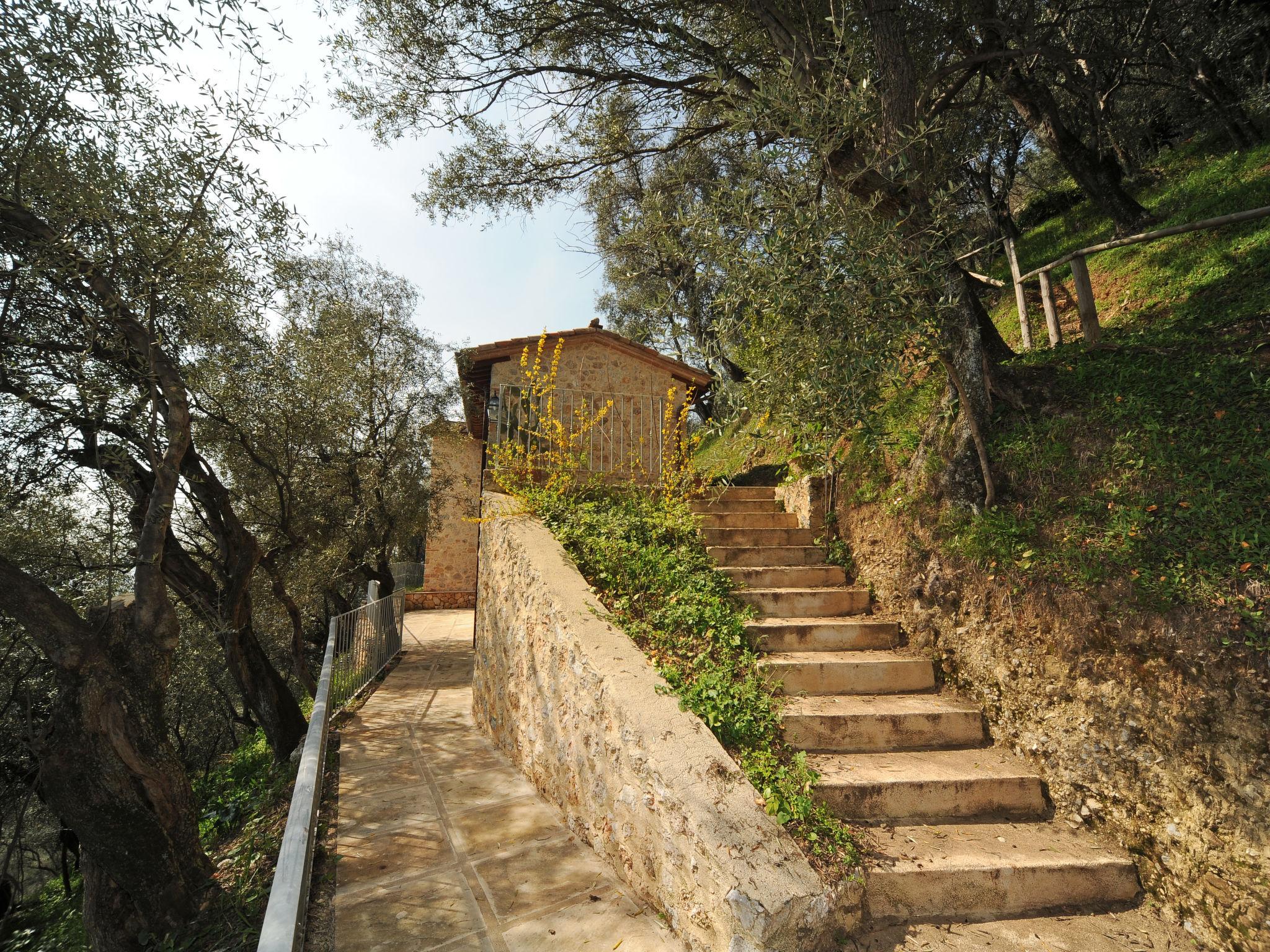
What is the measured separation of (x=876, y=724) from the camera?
12.2 feet

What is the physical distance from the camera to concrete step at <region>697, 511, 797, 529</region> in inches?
248

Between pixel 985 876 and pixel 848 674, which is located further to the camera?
pixel 848 674

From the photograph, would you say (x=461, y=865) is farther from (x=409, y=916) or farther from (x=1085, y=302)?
(x=1085, y=302)

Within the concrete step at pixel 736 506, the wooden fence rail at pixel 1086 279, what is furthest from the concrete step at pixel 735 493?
the wooden fence rail at pixel 1086 279

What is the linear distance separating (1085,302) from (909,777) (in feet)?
17.2

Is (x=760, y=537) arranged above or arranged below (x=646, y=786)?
above

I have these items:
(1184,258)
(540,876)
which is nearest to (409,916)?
(540,876)

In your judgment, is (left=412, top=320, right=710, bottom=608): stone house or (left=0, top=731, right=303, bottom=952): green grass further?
(left=412, top=320, right=710, bottom=608): stone house

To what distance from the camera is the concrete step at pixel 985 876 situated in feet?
9.06

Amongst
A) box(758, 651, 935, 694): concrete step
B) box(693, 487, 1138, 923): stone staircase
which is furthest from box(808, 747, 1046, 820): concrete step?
box(758, 651, 935, 694): concrete step

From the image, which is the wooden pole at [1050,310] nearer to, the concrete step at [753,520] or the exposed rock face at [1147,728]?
the concrete step at [753,520]

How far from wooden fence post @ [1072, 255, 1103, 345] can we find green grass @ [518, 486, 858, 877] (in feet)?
14.4

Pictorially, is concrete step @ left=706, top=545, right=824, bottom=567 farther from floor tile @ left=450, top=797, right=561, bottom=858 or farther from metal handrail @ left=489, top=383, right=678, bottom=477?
floor tile @ left=450, top=797, right=561, bottom=858

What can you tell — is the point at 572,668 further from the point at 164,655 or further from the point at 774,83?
the point at 774,83
